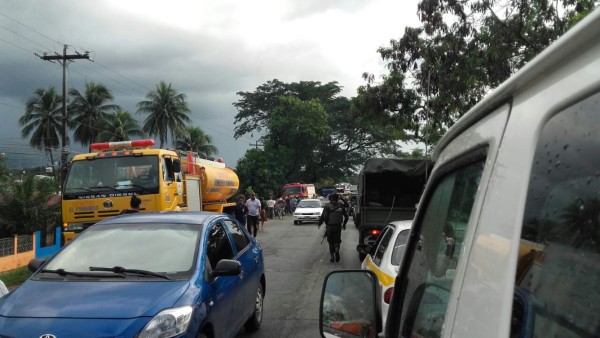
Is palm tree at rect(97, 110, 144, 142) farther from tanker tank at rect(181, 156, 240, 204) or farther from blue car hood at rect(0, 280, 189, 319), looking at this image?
blue car hood at rect(0, 280, 189, 319)

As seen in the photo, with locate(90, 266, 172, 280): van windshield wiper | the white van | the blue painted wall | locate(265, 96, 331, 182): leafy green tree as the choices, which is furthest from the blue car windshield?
locate(265, 96, 331, 182): leafy green tree

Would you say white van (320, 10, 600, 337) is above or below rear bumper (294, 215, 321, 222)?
above

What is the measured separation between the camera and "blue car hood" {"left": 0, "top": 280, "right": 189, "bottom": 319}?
3.76 metres

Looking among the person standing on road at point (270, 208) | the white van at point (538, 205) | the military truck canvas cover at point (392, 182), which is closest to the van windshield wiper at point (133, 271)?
the white van at point (538, 205)

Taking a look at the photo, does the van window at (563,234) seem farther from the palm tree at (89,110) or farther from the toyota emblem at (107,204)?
the palm tree at (89,110)

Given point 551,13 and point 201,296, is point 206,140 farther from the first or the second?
point 201,296

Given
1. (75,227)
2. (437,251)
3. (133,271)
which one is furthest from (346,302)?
(75,227)

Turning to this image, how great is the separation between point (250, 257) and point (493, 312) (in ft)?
18.2

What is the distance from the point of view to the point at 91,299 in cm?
395

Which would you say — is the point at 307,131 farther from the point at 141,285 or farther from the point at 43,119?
the point at 141,285

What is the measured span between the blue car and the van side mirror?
1.79 meters

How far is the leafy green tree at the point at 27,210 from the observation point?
1491 cm

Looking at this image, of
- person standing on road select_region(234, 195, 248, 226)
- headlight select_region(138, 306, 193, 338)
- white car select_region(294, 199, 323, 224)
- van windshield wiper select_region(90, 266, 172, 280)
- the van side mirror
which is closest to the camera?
the van side mirror

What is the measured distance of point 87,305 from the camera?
385cm
